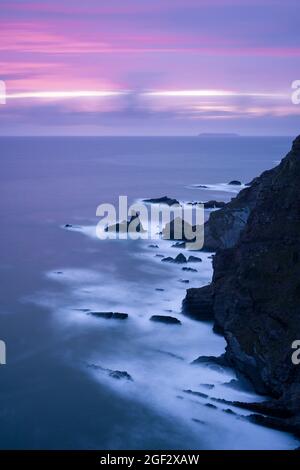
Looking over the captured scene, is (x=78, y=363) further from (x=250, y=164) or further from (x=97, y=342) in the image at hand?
(x=250, y=164)

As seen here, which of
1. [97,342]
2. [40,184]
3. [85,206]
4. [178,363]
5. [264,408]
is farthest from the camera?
[40,184]

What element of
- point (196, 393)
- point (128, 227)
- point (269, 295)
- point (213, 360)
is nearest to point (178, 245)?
point (128, 227)

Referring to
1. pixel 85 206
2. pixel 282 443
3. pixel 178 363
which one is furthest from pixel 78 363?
pixel 85 206

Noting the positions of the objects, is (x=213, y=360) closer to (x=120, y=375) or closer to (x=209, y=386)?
(x=209, y=386)

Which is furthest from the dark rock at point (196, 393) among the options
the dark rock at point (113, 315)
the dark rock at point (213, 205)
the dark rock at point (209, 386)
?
the dark rock at point (213, 205)

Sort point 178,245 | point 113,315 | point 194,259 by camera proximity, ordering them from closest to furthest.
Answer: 1. point 113,315
2. point 194,259
3. point 178,245

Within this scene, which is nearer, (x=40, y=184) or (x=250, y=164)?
(x=40, y=184)

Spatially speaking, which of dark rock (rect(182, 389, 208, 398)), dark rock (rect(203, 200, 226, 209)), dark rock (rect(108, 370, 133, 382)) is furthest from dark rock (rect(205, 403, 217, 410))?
dark rock (rect(203, 200, 226, 209))

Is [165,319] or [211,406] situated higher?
[165,319]
